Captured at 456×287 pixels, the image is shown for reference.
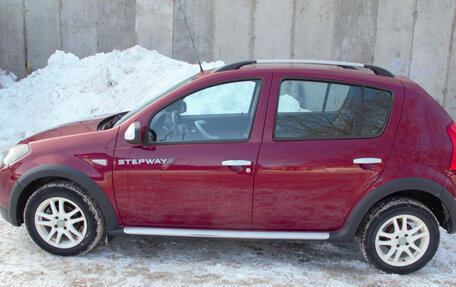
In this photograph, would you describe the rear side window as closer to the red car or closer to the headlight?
the red car

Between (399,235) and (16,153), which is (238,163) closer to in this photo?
(399,235)

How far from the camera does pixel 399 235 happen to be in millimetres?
3879

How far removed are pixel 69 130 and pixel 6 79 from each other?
24.3 feet

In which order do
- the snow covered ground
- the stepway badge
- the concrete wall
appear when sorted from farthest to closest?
the concrete wall → the stepway badge → the snow covered ground

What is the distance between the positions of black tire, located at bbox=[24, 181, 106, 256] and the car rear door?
4.55 ft

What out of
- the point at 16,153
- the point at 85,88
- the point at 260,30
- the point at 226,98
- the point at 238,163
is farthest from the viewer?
the point at 260,30

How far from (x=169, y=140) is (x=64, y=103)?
579 cm

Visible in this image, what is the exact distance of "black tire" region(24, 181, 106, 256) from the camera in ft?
12.9

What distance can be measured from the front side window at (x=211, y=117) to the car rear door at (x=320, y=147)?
0.20 metres

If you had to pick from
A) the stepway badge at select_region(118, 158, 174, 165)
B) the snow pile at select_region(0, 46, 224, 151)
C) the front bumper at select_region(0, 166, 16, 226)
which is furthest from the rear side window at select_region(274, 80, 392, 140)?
the snow pile at select_region(0, 46, 224, 151)

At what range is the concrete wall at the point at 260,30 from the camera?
415 inches

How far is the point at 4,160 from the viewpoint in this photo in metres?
4.15

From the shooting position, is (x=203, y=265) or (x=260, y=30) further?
(x=260, y=30)

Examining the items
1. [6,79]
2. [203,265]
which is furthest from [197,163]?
[6,79]
